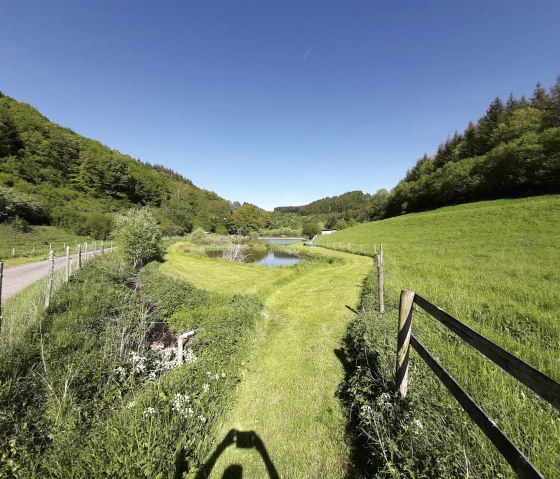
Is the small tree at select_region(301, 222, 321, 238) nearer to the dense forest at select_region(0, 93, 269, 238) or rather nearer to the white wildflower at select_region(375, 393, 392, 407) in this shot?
the dense forest at select_region(0, 93, 269, 238)

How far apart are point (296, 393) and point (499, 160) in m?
61.6

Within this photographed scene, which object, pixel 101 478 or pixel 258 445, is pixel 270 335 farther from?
pixel 101 478

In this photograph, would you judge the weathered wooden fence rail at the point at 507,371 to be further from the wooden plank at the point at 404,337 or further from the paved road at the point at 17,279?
the paved road at the point at 17,279

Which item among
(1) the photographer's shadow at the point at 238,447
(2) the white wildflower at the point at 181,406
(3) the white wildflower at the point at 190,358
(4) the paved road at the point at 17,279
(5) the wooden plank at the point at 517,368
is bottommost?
(1) the photographer's shadow at the point at 238,447

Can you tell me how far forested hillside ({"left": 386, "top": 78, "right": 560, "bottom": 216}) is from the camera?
40750 mm

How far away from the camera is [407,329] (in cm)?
367

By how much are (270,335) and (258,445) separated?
14.6ft

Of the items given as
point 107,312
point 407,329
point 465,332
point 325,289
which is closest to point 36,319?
point 107,312

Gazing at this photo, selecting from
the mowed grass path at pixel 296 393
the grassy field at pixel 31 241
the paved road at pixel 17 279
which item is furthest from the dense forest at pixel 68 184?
the mowed grass path at pixel 296 393

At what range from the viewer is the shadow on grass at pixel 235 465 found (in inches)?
144

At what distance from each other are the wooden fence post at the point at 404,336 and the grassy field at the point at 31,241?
2997cm

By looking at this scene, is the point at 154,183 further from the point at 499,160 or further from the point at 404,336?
the point at 404,336

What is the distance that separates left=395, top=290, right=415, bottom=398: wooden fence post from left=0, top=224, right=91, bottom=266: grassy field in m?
30.0

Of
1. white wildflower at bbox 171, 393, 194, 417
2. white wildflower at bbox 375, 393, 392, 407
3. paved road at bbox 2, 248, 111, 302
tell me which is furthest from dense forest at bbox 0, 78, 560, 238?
white wildflower at bbox 375, 393, 392, 407
